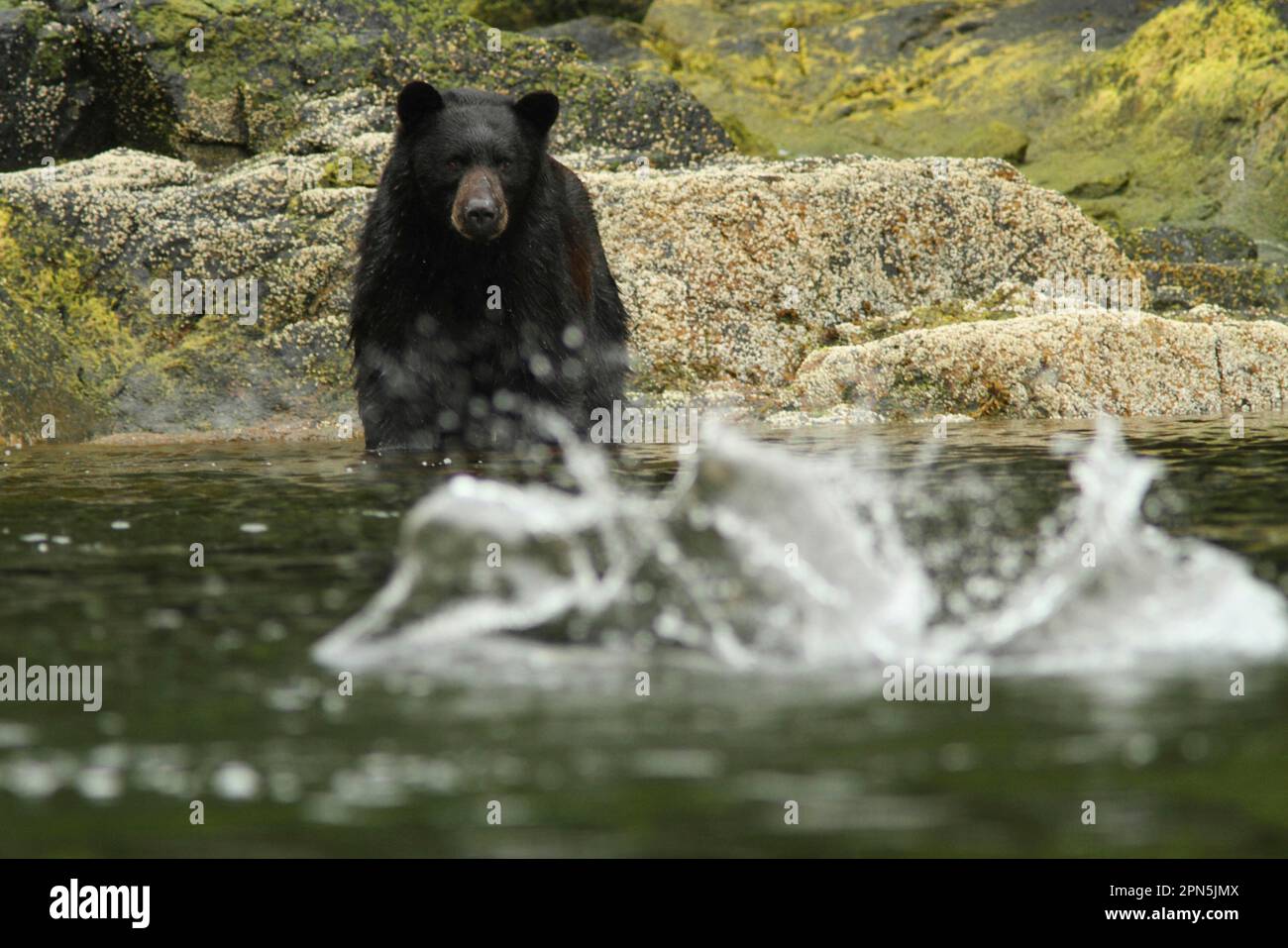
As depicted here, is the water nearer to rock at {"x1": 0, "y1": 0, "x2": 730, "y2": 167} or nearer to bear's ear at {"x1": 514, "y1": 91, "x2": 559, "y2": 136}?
bear's ear at {"x1": 514, "y1": 91, "x2": 559, "y2": 136}

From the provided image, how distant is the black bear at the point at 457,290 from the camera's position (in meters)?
8.59

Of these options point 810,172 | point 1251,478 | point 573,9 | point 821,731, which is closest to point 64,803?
point 821,731

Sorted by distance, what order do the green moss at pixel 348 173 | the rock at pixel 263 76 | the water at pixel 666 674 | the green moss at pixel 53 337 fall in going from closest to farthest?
the water at pixel 666 674 → the green moss at pixel 53 337 → the green moss at pixel 348 173 → the rock at pixel 263 76

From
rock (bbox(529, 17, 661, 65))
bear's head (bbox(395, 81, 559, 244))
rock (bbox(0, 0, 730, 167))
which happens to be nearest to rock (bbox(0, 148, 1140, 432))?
rock (bbox(0, 0, 730, 167))

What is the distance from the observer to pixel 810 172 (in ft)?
39.5

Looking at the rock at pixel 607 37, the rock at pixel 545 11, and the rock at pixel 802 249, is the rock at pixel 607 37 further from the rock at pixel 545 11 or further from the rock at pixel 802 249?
the rock at pixel 802 249

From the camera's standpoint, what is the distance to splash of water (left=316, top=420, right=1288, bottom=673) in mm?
3617

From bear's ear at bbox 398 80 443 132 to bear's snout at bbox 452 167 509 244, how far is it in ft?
1.65

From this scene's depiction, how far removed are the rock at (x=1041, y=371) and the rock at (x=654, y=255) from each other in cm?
86

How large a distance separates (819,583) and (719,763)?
98cm

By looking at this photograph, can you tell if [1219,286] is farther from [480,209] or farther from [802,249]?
[480,209]

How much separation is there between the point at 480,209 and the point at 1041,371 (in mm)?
3717

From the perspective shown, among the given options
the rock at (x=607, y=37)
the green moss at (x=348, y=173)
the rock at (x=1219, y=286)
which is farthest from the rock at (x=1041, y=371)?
the rock at (x=607, y=37)

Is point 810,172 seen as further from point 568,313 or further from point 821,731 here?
point 821,731
